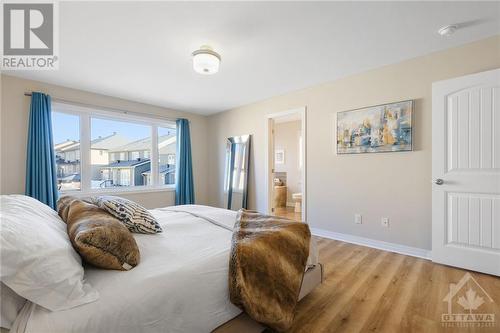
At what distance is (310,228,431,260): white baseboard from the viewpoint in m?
2.71

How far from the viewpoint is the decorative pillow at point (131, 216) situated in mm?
1668

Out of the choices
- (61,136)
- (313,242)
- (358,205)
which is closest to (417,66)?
(358,205)

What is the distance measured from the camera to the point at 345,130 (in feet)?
10.9

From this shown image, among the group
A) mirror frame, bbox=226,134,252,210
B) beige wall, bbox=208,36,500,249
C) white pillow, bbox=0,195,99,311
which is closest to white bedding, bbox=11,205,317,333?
white pillow, bbox=0,195,99,311

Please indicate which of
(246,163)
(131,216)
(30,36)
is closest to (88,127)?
(30,36)

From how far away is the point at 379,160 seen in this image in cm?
304

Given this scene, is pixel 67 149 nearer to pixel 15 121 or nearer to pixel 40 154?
pixel 40 154

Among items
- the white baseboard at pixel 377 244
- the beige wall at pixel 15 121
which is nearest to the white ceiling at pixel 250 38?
the beige wall at pixel 15 121

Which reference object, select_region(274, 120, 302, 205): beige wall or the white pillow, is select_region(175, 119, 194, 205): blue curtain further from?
the white pillow

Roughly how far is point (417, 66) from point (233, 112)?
10.7 feet

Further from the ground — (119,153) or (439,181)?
(119,153)

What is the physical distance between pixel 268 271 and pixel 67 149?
393cm

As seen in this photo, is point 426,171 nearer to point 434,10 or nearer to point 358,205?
point 358,205

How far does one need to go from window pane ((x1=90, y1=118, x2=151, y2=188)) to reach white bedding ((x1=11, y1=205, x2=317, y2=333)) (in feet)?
10.1
